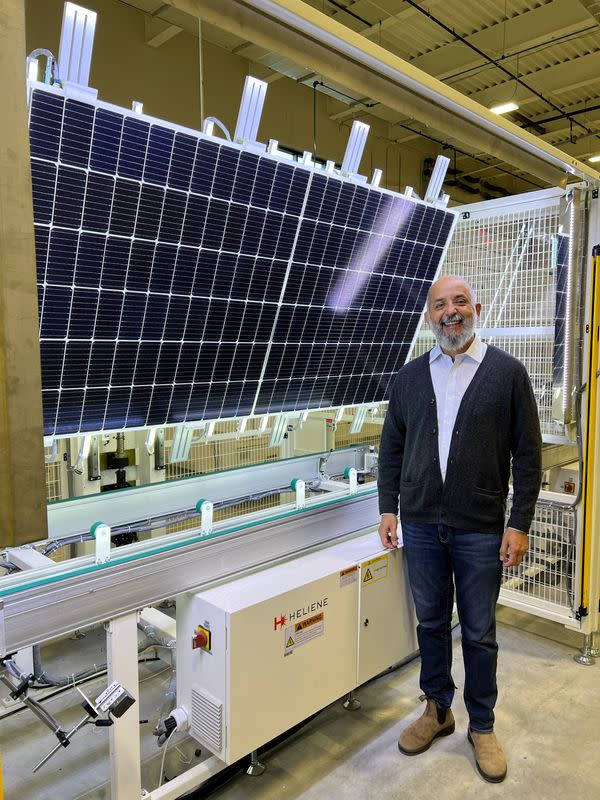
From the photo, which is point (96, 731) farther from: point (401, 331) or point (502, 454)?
point (401, 331)

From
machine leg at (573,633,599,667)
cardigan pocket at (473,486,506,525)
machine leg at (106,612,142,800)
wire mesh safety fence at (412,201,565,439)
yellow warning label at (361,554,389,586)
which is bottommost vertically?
machine leg at (573,633,599,667)

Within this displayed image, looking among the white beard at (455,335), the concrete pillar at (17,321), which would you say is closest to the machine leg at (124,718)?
the concrete pillar at (17,321)

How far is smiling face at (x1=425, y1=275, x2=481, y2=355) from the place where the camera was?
226 cm

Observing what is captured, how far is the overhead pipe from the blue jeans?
1621mm

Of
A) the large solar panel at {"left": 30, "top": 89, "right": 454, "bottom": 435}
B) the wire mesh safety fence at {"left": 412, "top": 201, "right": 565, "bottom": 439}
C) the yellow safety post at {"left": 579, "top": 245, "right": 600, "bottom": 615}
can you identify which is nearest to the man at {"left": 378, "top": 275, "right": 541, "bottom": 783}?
the large solar panel at {"left": 30, "top": 89, "right": 454, "bottom": 435}

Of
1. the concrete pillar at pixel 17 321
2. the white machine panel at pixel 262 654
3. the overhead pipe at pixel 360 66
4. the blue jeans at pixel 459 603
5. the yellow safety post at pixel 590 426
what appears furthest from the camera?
the yellow safety post at pixel 590 426

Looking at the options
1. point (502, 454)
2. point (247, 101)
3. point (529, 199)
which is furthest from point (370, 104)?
point (502, 454)

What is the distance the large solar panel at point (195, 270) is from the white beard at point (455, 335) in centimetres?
63

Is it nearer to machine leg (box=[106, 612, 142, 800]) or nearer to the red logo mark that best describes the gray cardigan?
the red logo mark

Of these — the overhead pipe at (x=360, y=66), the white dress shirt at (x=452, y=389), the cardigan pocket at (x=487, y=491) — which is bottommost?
the cardigan pocket at (x=487, y=491)

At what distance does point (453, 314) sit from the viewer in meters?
2.27

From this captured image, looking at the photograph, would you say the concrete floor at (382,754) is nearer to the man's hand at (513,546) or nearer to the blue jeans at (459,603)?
the blue jeans at (459,603)

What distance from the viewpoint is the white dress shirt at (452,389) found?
7.41ft

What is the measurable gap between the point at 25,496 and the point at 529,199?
312 centimetres
